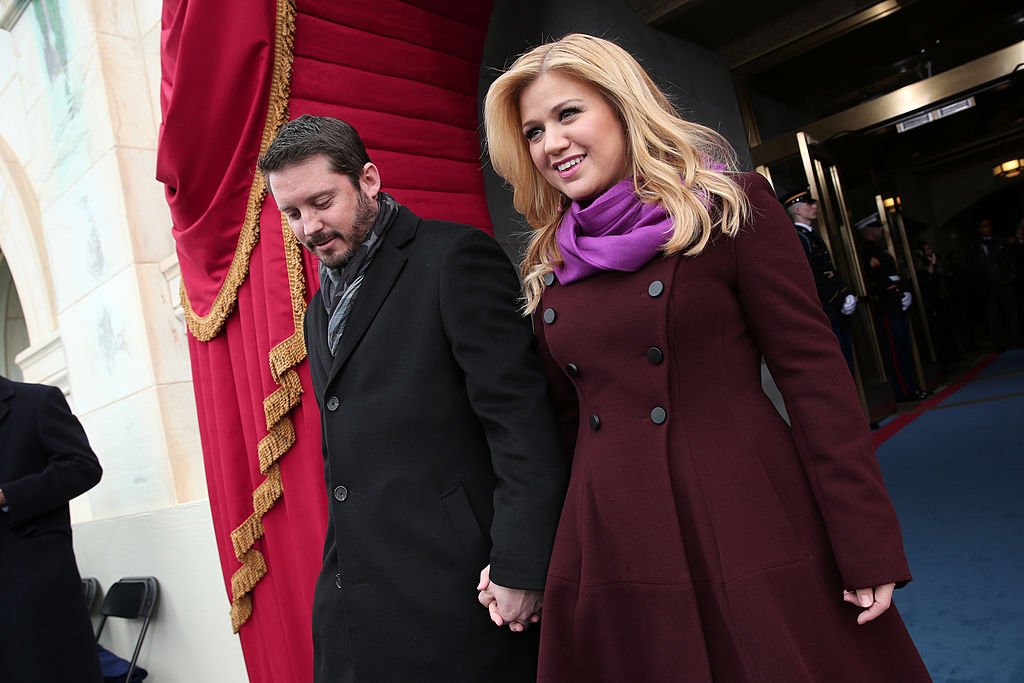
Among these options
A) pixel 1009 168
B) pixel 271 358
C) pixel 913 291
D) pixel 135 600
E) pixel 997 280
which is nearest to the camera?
pixel 271 358

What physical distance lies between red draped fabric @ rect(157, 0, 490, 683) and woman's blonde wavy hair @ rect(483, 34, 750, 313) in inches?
42.3

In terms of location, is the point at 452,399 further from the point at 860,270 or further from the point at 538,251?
the point at 860,270

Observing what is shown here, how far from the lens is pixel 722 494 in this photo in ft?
4.10

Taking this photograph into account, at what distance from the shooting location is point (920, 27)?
5.80 meters

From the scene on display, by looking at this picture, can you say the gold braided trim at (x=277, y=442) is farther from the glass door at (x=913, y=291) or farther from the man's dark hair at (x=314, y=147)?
the glass door at (x=913, y=291)

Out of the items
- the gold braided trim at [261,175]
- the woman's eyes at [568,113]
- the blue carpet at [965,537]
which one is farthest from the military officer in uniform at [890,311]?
the woman's eyes at [568,113]

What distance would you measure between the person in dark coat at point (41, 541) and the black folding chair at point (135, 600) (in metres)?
0.44

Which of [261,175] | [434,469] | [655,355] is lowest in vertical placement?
[434,469]

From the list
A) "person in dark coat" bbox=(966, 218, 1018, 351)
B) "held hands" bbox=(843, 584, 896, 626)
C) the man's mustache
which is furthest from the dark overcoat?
"person in dark coat" bbox=(966, 218, 1018, 351)

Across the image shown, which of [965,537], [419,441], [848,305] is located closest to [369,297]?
[419,441]

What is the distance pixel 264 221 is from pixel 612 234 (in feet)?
5.07

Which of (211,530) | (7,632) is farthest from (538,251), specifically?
(7,632)

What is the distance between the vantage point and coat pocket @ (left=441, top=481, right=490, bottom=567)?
60.6 inches

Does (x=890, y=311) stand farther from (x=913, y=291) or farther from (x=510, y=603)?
(x=510, y=603)
